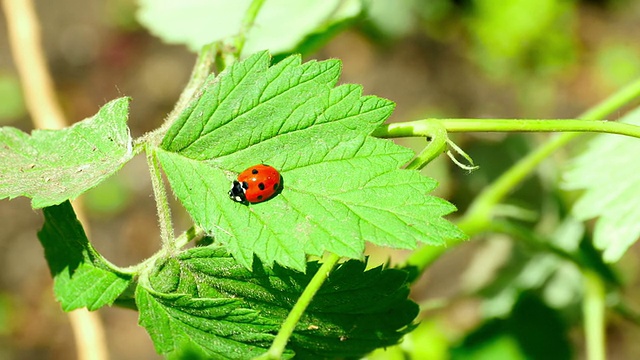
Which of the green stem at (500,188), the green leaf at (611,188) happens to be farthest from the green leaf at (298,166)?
the green leaf at (611,188)

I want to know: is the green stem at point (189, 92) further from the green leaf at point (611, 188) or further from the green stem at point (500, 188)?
the green leaf at point (611, 188)

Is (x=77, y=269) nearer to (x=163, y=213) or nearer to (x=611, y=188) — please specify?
(x=163, y=213)

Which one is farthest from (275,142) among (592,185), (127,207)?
(127,207)

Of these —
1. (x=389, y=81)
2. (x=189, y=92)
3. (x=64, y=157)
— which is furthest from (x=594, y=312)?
(x=389, y=81)

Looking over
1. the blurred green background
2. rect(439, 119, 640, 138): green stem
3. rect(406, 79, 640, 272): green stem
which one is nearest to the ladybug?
rect(439, 119, 640, 138): green stem

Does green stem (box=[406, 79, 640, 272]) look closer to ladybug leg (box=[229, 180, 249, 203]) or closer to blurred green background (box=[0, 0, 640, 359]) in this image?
ladybug leg (box=[229, 180, 249, 203])

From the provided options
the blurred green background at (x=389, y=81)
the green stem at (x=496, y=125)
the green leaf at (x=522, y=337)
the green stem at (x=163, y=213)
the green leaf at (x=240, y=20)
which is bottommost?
the green stem at (x=163, y=213)

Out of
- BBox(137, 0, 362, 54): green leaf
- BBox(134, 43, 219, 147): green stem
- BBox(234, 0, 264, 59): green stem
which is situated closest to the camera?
BBox(134, 43, 219, 147): green stem
